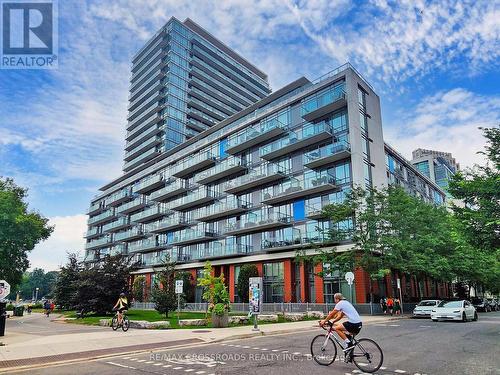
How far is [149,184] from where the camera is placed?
6525 centimetres

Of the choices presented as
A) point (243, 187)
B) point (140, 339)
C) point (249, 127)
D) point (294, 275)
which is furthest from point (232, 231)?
point (140, 339)

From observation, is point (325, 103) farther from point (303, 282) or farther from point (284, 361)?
point (284, 361)

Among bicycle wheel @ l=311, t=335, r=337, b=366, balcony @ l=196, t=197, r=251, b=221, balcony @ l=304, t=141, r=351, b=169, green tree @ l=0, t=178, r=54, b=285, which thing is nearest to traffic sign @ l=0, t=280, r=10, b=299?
bicycle wheel @ l=311, t=335, r=337, b=366

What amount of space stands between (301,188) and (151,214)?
31890mm

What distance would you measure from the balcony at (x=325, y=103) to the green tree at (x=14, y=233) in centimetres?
2863

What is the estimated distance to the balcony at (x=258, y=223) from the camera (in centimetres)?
4078

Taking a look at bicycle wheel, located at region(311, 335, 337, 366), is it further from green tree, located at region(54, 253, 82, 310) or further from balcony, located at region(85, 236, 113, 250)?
balcony, located at region(85, 236, 113, 250)

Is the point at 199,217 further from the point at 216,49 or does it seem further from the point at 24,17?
the point at 216,49

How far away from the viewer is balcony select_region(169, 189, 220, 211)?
51.9 m

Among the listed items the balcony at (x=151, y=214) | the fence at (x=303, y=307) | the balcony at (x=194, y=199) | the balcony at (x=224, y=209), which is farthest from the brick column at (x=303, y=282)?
the balcony at (x=151, y=214)

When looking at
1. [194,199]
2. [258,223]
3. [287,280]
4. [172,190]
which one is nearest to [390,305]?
[287,280]

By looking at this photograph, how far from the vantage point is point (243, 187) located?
46.1 metres

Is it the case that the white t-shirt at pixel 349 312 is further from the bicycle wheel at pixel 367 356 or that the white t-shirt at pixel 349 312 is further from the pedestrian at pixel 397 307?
the pedestrian at pixel 397 307

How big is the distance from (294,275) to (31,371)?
3170cm
